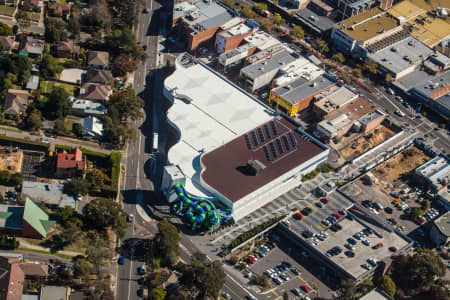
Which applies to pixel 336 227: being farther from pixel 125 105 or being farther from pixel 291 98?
pixel 125 105

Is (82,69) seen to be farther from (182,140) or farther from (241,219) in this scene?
(241,219)

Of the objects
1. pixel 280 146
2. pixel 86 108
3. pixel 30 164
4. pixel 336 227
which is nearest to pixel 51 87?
pixel 86 108

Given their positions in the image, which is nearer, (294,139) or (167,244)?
(167,244)

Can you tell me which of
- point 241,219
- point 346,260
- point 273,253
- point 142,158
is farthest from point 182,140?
point 346,260

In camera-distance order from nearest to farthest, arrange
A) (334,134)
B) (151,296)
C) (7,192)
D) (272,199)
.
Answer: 1. (151,296)
2. (7,192)
3. (272,199)
4. (334,134)

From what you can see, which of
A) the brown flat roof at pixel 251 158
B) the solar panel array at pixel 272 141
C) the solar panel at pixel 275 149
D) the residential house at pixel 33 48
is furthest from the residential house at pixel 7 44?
the solar panel at pixel 275 149

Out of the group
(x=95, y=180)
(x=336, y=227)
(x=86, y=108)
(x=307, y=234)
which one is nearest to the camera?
(x=307, y=234)
